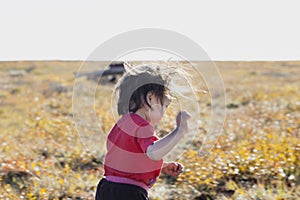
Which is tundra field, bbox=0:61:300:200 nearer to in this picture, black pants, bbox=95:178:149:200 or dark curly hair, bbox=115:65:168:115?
dark curly hair, bbox=115:65:168:115

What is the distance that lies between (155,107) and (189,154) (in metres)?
4.21

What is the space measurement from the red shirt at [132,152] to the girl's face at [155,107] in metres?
0.08

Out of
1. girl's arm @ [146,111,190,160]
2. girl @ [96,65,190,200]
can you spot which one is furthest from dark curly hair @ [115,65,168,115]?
girl's arm @ [146,111,190,160]

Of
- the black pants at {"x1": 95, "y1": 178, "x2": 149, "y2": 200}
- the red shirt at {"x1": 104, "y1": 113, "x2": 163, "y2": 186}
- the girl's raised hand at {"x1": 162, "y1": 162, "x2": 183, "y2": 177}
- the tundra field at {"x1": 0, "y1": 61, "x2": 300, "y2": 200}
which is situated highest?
the red shirt at {"x1": 104, "y1": 113, "x2": 163, "y2": 186}

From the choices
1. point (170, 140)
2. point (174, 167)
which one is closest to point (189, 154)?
point (174, 167)

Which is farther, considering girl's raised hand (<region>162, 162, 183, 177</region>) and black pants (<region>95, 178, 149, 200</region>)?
girl's raised hand (<region>162, 162, 183, 177</region>)

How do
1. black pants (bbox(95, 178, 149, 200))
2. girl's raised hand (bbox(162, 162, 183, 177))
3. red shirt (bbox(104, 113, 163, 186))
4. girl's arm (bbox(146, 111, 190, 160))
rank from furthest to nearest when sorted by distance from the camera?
girl's raised hand (bbox(162, 162, 183, 177)) → black pants (bbox(95, 178, 149, 200)) → red shirt (bbox(104, 113, 163, 186)) → girl's arm (bbox(146, 111, 190, 160))

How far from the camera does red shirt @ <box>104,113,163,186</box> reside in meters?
3.87

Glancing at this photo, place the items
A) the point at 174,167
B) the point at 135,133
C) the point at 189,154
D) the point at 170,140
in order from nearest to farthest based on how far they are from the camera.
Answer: the point at 170,140
the point at 135,133
the point at 174,167
the point at 189,154

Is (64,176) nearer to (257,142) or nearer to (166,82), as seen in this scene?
(257,142)

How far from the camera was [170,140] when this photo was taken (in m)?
3.63

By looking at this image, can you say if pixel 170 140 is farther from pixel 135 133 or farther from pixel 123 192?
pixel 123 192

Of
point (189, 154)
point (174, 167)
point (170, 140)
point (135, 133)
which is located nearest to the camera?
point (170, 140)

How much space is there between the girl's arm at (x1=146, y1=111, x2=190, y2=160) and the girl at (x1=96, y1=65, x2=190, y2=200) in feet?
0.40
